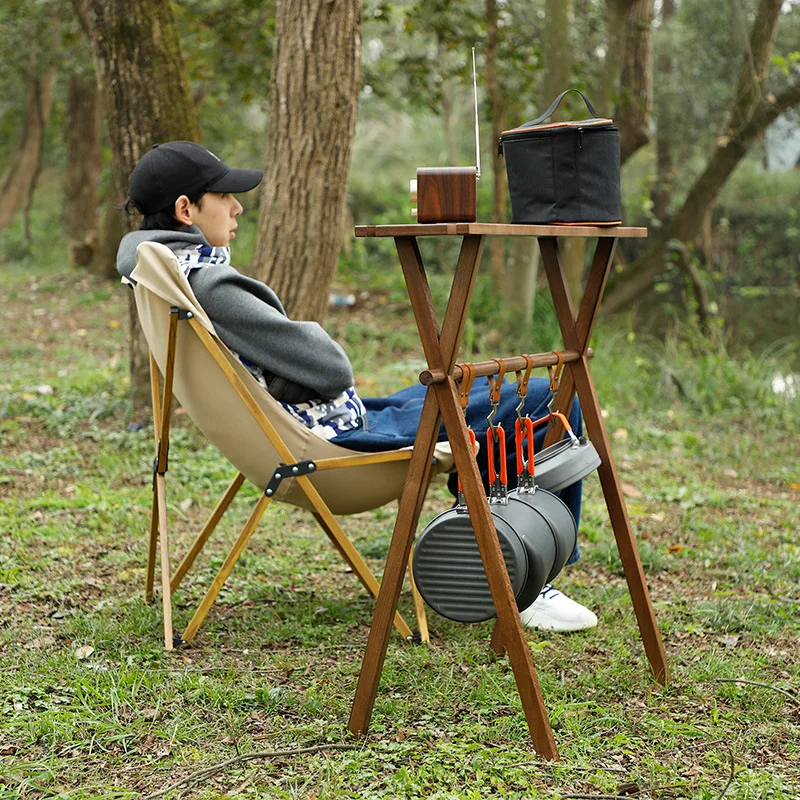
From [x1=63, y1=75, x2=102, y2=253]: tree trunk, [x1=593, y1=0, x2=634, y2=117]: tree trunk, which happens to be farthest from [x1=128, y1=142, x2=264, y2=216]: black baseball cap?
[x1=63, y1=75, x2=102, y2=253]: tree trunk

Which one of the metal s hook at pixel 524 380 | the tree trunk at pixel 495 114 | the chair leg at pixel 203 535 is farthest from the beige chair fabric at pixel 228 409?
the tree trunk at pixel 495 114

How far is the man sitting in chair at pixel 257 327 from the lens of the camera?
2953 mm

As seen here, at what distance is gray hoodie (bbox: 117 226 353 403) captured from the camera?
116 inches

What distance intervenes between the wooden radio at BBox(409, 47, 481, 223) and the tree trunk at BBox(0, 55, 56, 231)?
11231mm

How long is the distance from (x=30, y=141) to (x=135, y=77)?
10.3 metres

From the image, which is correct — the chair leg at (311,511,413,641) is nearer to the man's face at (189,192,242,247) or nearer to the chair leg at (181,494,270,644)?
the chair leg at (181,494,270,644)

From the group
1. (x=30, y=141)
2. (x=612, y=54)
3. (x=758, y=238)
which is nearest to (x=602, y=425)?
(x=612, y=54)

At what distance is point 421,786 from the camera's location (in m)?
2.19

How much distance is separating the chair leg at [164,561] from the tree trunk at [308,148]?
2052mm

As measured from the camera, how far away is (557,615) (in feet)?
10.5

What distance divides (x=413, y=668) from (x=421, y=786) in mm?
654

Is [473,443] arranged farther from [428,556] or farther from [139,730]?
[139,730]

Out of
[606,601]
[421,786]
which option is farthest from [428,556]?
[606,601]

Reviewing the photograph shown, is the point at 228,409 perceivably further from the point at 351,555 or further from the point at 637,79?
the point at 637,79
